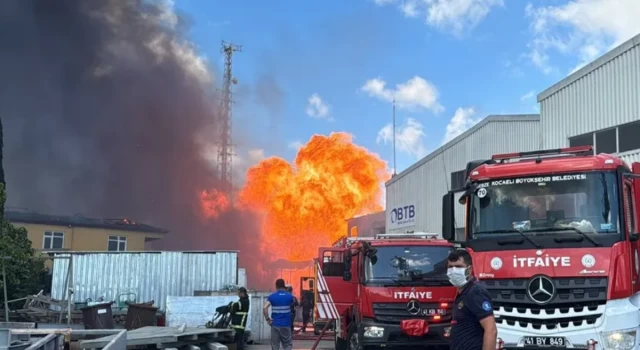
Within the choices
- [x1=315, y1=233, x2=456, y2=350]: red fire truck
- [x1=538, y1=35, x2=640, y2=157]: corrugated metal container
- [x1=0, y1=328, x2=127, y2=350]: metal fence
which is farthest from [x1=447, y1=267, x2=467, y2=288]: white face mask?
[x1=538, y1=35, x2=640, y2=157]: corrugated metal container

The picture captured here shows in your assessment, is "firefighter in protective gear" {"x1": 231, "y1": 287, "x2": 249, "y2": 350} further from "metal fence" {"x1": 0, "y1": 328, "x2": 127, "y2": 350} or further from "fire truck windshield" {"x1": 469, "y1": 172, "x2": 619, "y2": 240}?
"fire truck windshield" {"x1": 469, "y1": 172, "x2": 619, "y2": 240}

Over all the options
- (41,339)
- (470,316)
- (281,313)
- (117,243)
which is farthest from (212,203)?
(470,316)

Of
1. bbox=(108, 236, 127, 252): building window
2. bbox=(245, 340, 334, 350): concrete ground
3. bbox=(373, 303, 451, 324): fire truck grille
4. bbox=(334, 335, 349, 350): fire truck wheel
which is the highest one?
bbox=(108, 236, 127, 252): building window

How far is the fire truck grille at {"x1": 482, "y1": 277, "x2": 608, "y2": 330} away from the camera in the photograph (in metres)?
6.67

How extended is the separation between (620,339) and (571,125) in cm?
1021

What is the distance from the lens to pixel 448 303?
10109 millimetres

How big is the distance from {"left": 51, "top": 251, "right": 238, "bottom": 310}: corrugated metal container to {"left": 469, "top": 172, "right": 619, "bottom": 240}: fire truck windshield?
42.3ft

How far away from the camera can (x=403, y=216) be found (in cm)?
2598

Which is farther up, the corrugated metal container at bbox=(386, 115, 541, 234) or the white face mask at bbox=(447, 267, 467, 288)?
→ the corrugated metal container at bbox=(386, 115, 541, 234)

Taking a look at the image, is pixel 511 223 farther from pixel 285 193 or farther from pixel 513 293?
pixel 285 193

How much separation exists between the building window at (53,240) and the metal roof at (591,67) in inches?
1205

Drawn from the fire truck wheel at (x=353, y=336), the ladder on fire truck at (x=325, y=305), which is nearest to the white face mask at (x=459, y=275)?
the fire truck wheel at (x=353, y=336)

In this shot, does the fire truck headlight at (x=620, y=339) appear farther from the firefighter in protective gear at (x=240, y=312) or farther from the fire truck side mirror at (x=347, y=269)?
the firefighter in protective gear at (x=240, y=312)

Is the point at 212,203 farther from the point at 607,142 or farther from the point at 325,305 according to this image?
the point at 607,142
